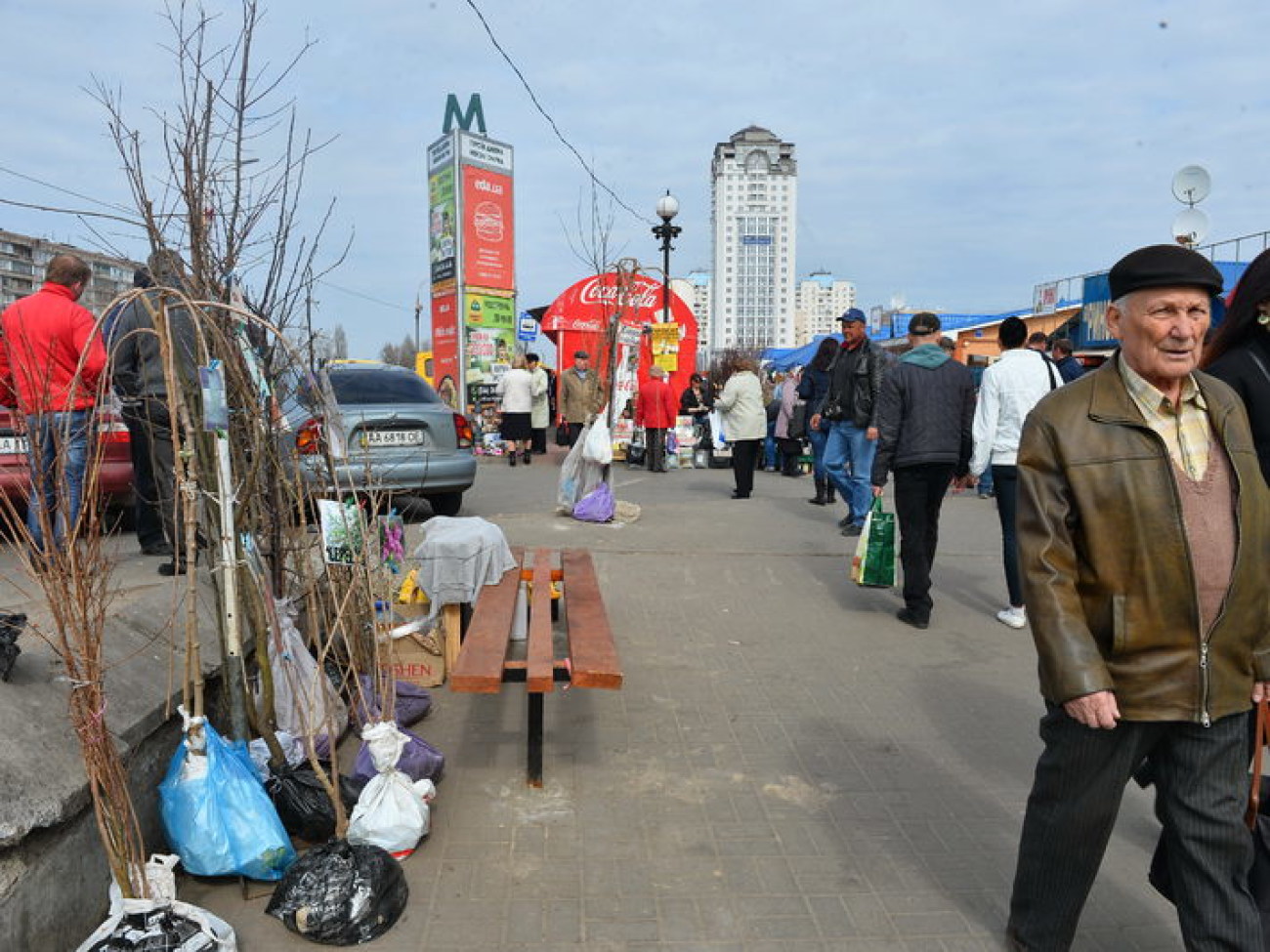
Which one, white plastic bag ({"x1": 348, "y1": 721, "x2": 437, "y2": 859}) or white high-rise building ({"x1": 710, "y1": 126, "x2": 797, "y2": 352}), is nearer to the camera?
white plastic bag ({"x1": 348, "y1": 721, "x2": 437, "y2": 859})

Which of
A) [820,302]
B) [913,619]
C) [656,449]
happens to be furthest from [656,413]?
[820,302]

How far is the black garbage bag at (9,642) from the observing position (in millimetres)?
2502

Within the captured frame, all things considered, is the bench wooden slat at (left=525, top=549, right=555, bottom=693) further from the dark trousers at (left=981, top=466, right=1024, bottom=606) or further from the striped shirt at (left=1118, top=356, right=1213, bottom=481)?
the dark trousers at (left=981, top=466, right=1024, bottom=606)

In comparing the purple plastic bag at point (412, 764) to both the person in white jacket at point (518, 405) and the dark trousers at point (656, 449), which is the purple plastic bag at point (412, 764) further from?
the person in white jacket at point (518, 405)

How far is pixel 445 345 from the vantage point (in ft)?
64.7

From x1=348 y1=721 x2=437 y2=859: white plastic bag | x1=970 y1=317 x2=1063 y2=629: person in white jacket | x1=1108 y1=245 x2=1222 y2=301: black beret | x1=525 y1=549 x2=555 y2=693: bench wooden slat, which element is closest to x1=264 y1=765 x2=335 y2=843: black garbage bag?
x1=348 y1=721 x2=437 y2=859: white plastic bag

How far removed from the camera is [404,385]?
8898 millimetres

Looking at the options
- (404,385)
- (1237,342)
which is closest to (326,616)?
(1237,342)

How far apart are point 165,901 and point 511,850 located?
1.07 metres

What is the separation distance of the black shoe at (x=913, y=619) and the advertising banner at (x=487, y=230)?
15.1 meters

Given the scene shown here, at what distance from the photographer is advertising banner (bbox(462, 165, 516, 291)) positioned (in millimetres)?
18953

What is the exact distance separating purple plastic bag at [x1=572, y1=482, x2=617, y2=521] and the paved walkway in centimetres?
263

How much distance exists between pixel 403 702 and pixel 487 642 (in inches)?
31.1

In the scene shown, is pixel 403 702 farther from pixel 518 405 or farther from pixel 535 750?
pixel 518 405
